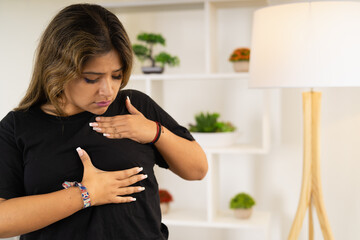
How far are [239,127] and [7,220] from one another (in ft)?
5.82

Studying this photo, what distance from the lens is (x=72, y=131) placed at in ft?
3.63

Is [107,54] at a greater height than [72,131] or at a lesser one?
greater

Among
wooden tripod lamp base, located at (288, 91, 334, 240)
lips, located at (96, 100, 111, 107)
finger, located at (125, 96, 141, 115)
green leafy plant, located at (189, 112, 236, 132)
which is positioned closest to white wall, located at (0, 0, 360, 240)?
green leafy plant, located at (189, 112, 236, 132)

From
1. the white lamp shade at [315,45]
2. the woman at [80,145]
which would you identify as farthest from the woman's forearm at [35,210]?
the white lamp shade at [315,45]

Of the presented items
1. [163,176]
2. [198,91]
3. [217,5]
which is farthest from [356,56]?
[163,176]

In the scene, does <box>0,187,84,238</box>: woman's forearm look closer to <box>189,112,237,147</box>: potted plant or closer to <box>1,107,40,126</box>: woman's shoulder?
<box>1,107,40,126</box>: woman's shoulder

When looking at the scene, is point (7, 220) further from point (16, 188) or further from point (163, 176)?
point (163, 176)

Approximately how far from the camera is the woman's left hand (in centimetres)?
111

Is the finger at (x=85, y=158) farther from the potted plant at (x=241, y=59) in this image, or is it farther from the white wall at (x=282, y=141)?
the white wall at (x=282, y=141)

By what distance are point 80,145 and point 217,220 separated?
1.41 m

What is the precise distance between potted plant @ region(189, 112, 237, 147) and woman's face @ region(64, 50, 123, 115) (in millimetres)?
1261

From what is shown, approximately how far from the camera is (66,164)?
3.56ft

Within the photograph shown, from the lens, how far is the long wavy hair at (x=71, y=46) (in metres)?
1.00

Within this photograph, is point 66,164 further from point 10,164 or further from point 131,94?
point 131,94
